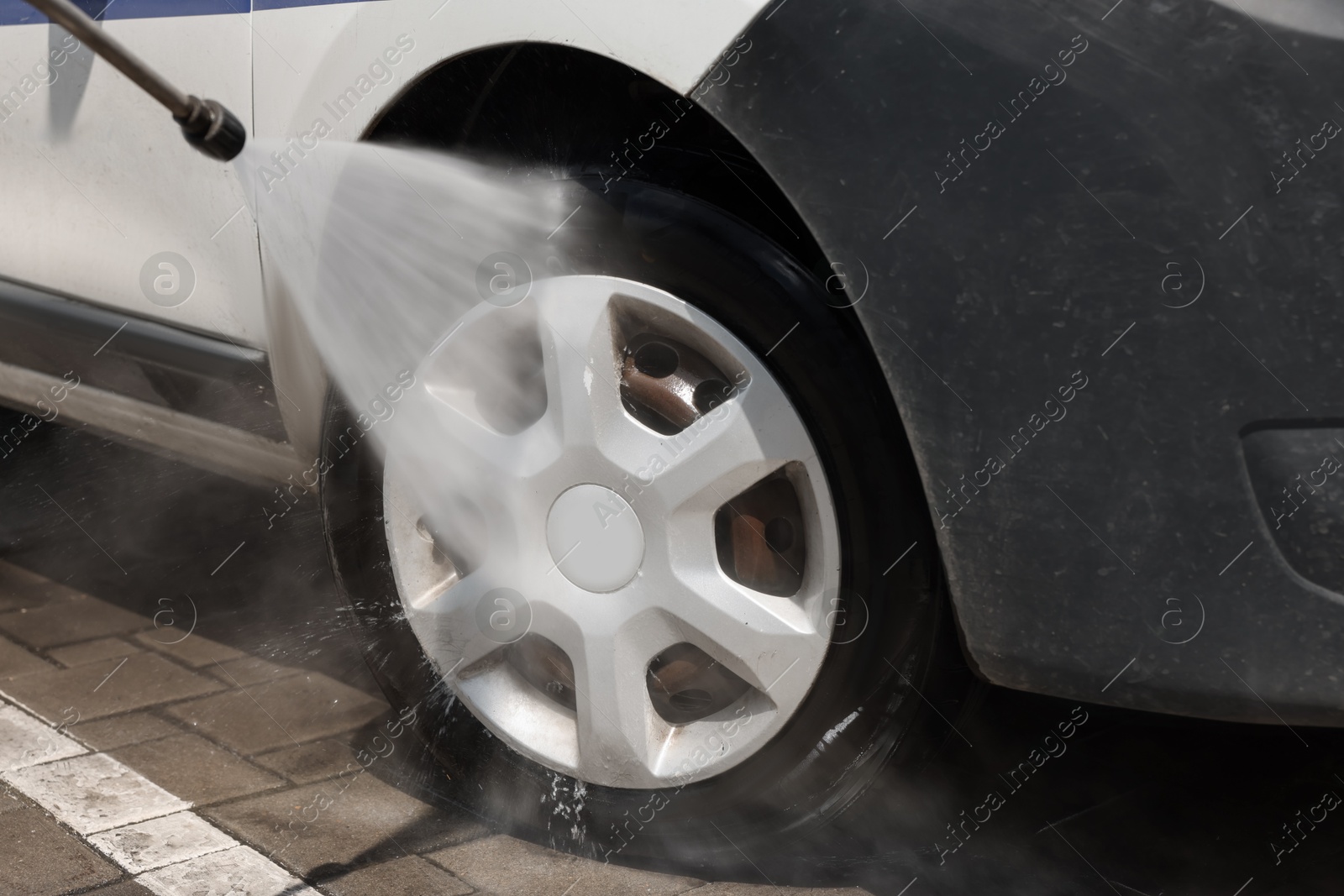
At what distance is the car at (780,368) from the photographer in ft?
4.43

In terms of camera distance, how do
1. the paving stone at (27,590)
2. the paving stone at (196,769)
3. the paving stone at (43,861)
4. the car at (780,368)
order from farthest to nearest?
the paving stone at (27,590)
the paving stone at (196,769)
the paving stone at (43,861)
the car at (780,368)

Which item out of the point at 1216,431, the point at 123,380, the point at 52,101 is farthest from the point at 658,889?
the point at 52,101

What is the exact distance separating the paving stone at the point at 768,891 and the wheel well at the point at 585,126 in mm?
984

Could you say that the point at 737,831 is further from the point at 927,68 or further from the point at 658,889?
the point at 927,68

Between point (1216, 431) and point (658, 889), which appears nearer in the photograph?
point (1216, 431)

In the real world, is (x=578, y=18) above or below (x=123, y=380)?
below

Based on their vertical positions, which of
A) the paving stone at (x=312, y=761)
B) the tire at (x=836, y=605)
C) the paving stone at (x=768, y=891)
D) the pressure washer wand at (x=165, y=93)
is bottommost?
the paving stone at (x=768, y=891)

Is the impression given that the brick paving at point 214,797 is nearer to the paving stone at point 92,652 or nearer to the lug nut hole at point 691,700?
the paving stone at point 92,652

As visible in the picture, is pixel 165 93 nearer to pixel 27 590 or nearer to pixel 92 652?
pixel 92 652

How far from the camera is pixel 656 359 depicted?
1893 mm

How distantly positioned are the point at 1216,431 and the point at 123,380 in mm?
2196

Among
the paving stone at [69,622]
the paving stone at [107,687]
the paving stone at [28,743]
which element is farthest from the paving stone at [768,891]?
the paving stone at [69,622]

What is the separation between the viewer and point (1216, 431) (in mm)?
1375

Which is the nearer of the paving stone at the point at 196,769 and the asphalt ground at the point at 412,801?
the asphalt ground at the point at 412,801
